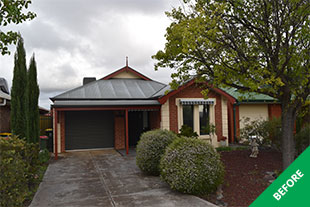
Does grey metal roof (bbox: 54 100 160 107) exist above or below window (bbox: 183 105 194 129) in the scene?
above

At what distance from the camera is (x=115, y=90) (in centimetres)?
1474

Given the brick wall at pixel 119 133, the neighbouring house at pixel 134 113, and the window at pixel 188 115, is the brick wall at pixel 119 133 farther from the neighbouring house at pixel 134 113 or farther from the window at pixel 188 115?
the window at pixel 188 115

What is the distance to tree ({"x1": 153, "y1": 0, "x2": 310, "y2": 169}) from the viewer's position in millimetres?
6531

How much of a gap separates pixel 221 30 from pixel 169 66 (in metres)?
1.96

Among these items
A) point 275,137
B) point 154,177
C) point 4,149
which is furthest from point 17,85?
point 275,137

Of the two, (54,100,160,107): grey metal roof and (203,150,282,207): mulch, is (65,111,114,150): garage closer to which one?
(54,100,160,107): grey metal roof

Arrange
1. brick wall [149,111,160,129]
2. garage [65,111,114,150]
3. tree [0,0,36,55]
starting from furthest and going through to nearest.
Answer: garage [65,111,114,150] < brick wall [149,111,160,129] < tree [0,0,36,55]

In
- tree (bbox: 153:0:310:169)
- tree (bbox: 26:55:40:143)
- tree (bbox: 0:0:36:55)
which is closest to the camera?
tree (bbox: 0:0:36:55)

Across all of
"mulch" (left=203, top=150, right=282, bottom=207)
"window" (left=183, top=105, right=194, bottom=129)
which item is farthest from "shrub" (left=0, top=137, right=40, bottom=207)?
"window" (left=183, top=105, right=194, bottom=129)

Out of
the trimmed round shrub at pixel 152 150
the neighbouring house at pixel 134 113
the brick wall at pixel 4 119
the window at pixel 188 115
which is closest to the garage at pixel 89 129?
the neighbouring house at pixel 134 113

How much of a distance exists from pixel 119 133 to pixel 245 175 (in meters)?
8.55

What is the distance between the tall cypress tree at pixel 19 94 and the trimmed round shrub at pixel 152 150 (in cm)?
432

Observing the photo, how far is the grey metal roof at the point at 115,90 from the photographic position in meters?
13.4

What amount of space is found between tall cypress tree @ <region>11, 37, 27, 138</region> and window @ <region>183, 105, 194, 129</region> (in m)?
8.04
